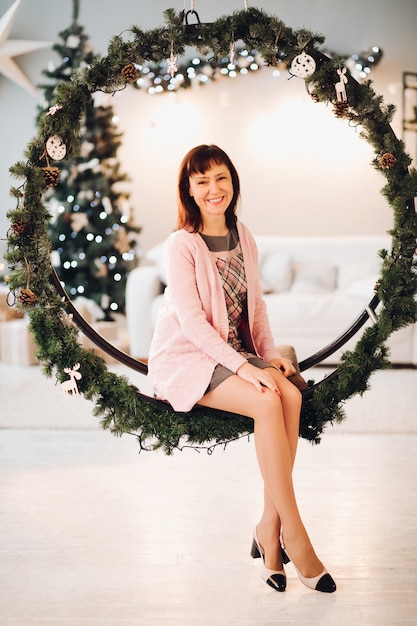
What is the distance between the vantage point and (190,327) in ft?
7.22

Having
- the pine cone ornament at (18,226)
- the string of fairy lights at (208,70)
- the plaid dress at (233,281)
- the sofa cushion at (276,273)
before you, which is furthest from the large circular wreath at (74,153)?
the string of fairy lights at (208,70)

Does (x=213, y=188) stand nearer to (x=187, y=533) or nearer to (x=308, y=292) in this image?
(x=187, y=533)

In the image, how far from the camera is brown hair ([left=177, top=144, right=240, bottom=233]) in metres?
2.29

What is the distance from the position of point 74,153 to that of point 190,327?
0.68m

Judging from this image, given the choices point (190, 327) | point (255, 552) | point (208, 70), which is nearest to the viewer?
point (190, 327)

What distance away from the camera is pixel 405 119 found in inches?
258

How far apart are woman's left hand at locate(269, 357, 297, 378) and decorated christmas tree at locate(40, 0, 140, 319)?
368 centimetres

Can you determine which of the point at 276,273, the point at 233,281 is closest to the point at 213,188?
the point at 233,281

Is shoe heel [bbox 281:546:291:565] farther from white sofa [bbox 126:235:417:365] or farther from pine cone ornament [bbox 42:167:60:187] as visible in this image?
white sofa [bbox 126:235:417:365]

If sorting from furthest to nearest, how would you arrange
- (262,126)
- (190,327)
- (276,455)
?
(262,126) → (190,327) → (276,455)

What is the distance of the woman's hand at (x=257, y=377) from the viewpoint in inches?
83.2

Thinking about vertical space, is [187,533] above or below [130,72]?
below

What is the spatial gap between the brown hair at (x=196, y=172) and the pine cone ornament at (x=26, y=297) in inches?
20.4

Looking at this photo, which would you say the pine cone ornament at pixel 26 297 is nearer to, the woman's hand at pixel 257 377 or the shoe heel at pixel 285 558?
the woman's hand at pixel 257 377
